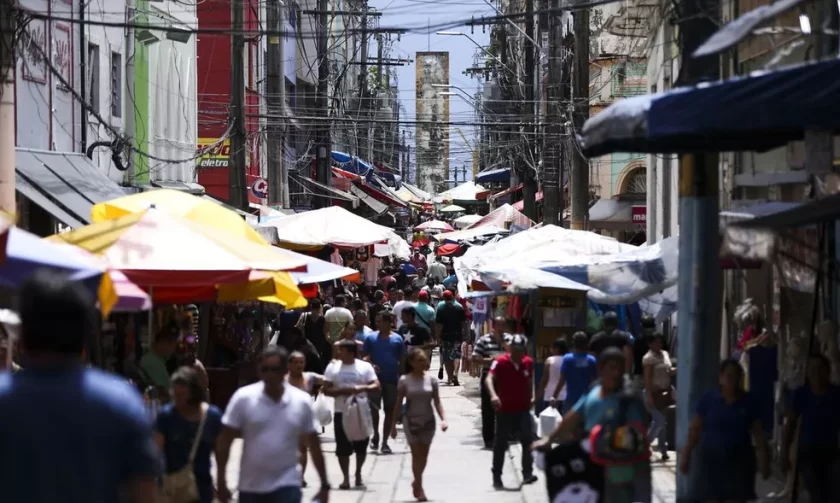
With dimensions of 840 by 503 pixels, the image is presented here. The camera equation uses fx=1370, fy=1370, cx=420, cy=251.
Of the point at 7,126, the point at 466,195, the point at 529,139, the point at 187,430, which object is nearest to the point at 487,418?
the point at 7,126

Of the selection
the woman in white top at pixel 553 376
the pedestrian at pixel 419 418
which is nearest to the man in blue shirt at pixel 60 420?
the pedestrian at pixel 419 418

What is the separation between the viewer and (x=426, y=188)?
546 ft

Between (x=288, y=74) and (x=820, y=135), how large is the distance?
49.9 meters

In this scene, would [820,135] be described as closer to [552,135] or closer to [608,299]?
[608,299]

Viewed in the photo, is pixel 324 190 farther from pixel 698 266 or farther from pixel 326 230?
pixel 698 266

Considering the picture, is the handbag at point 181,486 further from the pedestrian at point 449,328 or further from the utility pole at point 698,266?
the pedestrian at point 449,328

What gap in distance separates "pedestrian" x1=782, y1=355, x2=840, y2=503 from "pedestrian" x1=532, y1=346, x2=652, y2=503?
5.37 feet

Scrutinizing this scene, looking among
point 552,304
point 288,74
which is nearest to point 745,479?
point 552,304

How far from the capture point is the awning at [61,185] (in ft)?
61.2

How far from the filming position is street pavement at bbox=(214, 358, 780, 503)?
44.3 feet

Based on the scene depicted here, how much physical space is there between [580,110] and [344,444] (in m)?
14.3

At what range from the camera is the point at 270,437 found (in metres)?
8.52

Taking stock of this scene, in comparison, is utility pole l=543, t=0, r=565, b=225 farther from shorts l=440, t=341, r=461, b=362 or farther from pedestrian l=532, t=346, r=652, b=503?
pedestrian l=532, t=346, r=652, b=503

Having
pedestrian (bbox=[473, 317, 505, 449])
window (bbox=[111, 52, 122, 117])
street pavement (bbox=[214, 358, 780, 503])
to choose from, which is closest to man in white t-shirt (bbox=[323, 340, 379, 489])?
street pavement (bbox=[214, 358, 780, 503])
